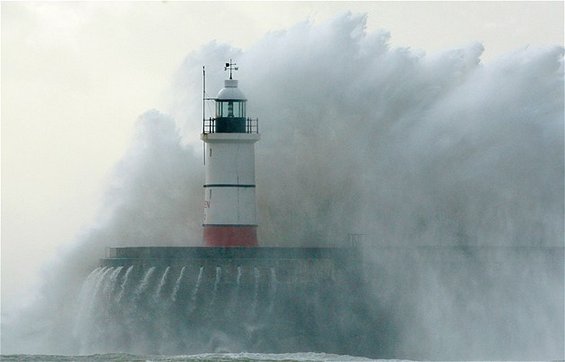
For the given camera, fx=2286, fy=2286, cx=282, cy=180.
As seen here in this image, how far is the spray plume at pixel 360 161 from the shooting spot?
63.7 metres

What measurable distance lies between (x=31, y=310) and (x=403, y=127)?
1160 centimetres

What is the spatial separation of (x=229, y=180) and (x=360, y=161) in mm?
4469

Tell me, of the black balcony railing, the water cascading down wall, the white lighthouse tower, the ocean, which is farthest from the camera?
the black balcony railing

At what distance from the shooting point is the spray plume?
63.7 meters

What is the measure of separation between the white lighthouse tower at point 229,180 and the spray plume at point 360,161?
8.73ft

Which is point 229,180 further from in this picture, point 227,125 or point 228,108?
point 228,108

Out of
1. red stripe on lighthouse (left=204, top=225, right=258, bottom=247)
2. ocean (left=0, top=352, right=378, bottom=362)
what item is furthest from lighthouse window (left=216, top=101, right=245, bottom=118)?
ocean (left=0, top=352, right=378, bottom=362)

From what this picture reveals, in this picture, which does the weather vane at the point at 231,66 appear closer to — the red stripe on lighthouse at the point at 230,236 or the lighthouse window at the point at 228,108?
the lighthouse window at the point at 228,108

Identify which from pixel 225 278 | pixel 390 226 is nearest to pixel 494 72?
pixel 390 226

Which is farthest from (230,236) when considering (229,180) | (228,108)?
(228,108)

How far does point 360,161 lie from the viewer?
63875mm

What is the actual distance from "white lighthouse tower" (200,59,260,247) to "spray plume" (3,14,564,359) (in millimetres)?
2661

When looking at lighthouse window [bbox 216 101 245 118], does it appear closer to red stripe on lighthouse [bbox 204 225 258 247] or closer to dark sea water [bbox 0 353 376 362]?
red stripe on lighthouse [bbox 204 225 258 247]

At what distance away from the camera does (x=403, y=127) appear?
6438cm
